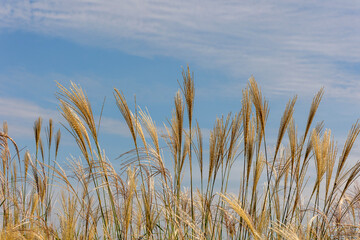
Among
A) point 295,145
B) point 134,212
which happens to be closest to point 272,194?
point 295,145

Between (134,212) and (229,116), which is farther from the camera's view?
(134,212)

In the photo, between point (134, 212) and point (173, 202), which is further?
point (134, 212)

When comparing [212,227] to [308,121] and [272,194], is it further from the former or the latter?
[308,121]

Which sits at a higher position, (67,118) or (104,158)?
(67,118)

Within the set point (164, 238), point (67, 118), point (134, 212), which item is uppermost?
point (67, 118)

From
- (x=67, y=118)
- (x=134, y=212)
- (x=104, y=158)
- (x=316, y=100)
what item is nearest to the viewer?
(x=67, y=118)

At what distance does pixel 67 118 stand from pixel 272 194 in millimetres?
1828

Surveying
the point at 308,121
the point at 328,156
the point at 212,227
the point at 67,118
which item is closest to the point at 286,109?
the point at 308,121

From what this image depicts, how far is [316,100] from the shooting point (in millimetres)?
3414

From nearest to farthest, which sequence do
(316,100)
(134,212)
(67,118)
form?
1. (67,118)
2. (316,100)
3. (134,212)

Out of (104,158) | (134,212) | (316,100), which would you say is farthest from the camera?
(134,212)

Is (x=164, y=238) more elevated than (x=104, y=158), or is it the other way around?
(x=104, y=158)

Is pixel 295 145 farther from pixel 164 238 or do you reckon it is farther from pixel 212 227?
pixel 164 238

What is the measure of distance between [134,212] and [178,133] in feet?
4.11
